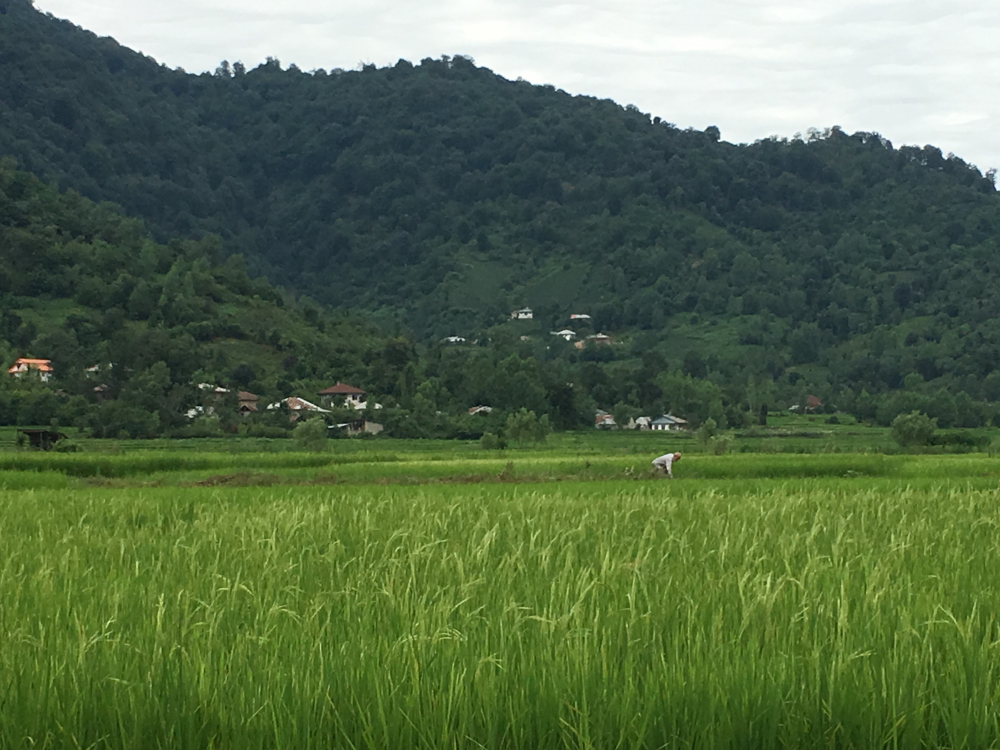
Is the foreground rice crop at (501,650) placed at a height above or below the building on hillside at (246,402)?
above

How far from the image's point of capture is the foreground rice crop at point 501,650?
11.0 feet

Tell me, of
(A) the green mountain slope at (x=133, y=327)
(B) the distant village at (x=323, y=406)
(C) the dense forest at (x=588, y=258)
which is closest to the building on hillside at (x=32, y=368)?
(B) the distant village at (x=323, y=406)

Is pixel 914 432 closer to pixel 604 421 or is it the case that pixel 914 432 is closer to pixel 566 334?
pixel 604 421

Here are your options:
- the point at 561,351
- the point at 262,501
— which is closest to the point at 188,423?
the point at 262,501

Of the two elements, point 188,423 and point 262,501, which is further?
point 188,423

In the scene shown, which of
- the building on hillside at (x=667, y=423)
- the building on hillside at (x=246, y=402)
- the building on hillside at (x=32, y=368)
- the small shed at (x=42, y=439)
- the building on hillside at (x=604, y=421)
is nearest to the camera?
the small shed at (x=42, y=439)

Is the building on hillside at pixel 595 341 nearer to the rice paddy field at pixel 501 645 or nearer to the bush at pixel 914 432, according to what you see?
the bush at pixel 914 432

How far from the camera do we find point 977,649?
394 cm

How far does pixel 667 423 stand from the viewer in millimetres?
85875

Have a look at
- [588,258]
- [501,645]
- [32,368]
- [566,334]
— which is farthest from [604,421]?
[588,258]

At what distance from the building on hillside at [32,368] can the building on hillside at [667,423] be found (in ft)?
147

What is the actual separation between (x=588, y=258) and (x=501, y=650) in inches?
6376

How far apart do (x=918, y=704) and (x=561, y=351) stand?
129681mm

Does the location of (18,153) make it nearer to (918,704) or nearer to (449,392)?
(449,392)
